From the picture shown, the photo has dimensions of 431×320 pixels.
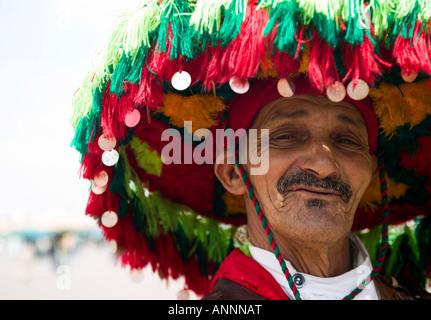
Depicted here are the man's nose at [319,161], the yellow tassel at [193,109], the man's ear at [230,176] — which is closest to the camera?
the man's nose at [319,161]

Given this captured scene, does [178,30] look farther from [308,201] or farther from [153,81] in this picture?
[308,201]

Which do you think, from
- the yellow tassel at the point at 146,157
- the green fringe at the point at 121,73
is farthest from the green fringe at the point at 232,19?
the yellow tassel at the point at 146,157

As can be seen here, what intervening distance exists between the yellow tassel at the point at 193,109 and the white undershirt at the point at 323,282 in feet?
1.70

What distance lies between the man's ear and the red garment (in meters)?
0.26

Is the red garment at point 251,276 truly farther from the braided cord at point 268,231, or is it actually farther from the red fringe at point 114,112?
the red fringe at point 114,112

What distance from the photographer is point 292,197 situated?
1.92m

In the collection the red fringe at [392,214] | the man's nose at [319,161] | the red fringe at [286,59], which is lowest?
the red fringe at [392,214]

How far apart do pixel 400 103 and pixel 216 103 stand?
68 cm

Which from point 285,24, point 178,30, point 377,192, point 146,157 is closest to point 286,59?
point 285,24

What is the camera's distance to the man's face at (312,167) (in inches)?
74.8

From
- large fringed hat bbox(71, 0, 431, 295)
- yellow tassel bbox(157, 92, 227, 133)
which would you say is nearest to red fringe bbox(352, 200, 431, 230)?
large fringed hat bbox(71, 0, 431, 295)

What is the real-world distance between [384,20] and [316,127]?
586 mm

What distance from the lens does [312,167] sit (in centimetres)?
190

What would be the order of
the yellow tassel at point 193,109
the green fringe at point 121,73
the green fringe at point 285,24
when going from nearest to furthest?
the green fringe at point 285,24 < the green fringe at point 121,73 < the yellow tassel at point 193,109
